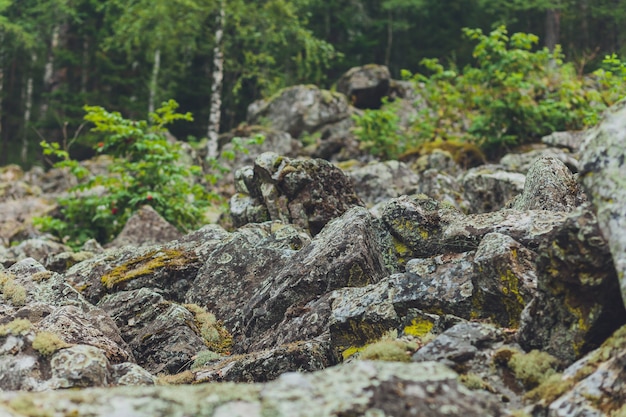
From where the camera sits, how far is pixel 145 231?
72.0ft

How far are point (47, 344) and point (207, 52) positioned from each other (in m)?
45.7

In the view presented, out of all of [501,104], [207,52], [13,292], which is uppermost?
[207,52]

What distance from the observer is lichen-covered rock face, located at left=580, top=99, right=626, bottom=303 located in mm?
7648

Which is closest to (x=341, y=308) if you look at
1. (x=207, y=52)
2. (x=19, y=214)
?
(x=19, y=214)

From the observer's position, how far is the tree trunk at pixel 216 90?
120 ft

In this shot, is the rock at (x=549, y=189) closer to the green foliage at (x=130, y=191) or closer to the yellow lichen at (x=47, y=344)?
the yellow lichen at (x=47, y=344)

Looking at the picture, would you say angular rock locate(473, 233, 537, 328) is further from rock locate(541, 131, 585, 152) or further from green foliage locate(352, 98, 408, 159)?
green foliage locate(352, 98, 408, 159)

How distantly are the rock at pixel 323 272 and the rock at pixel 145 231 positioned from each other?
825cm

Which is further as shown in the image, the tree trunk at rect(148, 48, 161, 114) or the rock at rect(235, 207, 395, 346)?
the tree trunk at rect(148, 48, 161, 114)

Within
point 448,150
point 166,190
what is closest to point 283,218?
point 166,190

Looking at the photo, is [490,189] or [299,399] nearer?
[299,399]

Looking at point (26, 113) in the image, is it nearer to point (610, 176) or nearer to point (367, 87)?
point (367, 87)

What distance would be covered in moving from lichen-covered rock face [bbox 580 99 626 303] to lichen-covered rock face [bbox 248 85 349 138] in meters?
34.6

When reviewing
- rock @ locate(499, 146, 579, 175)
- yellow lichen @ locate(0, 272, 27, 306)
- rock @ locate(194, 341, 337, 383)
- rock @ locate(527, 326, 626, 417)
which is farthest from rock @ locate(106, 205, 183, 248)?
rock @ locate(527, 326, 626, 417)
